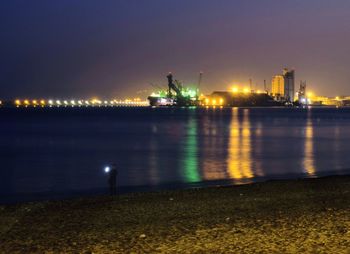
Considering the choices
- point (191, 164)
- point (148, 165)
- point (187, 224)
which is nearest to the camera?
point (187, 224)

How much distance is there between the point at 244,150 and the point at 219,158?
6172 millimetres

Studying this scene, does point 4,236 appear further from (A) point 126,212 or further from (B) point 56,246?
(A) point 126,212

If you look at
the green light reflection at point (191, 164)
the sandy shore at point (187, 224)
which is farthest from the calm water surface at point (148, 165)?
the sandy shore at point (187, 224)

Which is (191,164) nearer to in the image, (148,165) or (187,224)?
(148,165)

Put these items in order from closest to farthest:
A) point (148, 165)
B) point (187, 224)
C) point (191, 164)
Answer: point (187, 224)
point (191, 164)
point (148, 165)

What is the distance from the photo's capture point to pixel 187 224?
8211 mm

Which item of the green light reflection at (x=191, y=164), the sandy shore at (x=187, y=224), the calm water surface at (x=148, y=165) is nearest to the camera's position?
the sandy shore at (x=187, y=224)

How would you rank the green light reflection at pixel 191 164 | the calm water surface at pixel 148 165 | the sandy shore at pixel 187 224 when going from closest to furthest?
1. the sandy shore at pixel 187 224
2. the calm water surface at pixel 148 165
3. the green light reflection at pixel 191 164

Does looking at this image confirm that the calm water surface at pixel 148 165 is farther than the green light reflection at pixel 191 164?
No

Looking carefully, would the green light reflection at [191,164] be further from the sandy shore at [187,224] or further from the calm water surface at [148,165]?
the sandy shore at [187,224]

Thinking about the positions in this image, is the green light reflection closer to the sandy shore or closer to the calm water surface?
the calm water surface

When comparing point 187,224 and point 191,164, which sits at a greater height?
point 187,224

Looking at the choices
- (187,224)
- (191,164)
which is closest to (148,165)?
(191,164)

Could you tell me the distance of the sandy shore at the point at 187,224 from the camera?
268 inches
